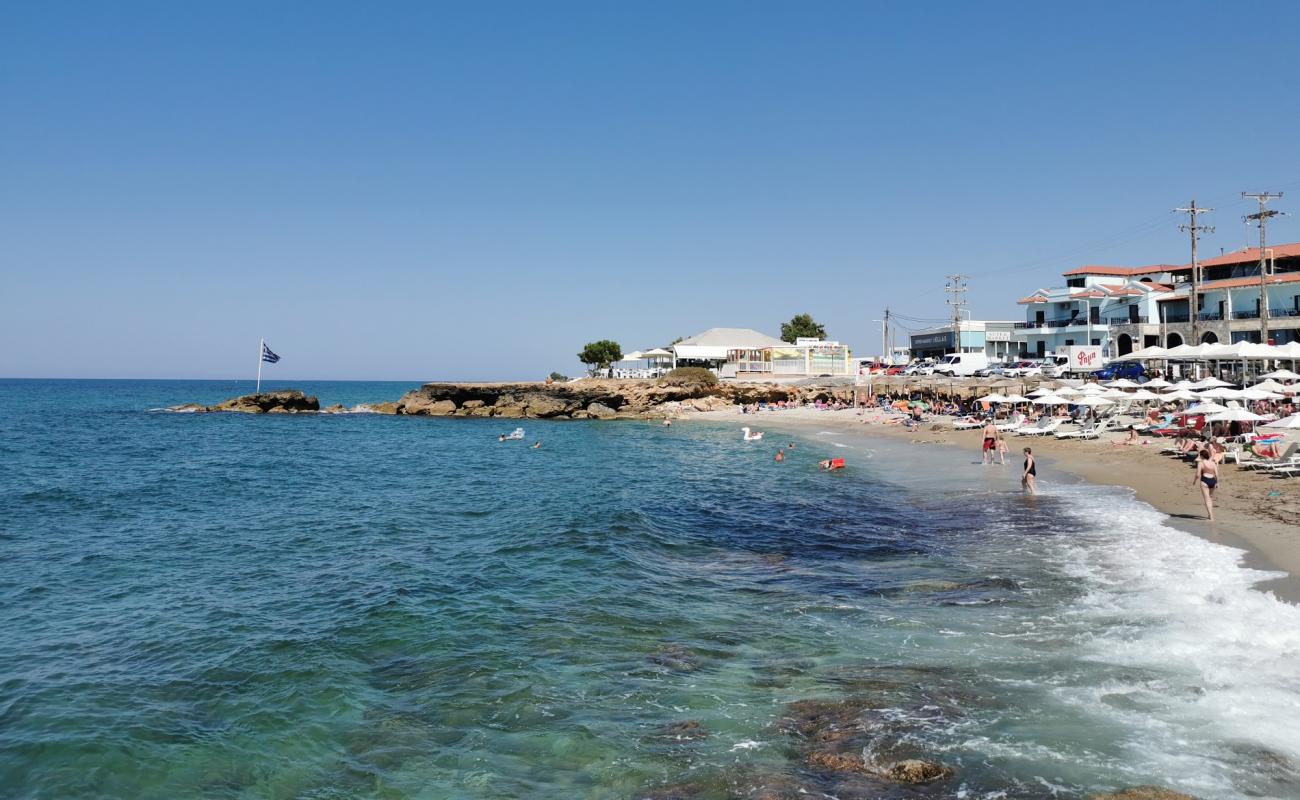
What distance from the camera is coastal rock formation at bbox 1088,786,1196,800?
19.7ft

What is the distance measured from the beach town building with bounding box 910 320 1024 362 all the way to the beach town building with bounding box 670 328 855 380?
11.3 metres

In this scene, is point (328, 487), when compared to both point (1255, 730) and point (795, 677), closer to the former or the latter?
point (795, 677)

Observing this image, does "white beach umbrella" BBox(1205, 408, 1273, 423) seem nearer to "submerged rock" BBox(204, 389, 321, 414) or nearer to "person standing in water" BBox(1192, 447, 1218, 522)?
"person standing in water" BBox(1192, 447, 1218, 522)

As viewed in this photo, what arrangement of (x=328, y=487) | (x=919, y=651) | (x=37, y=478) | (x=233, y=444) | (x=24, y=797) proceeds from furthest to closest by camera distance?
(x=233, y=444) → (x=37, y=478) → (x=328, y=487) → (x=919, y=651) → (x=24, y=797)

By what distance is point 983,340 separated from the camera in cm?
7344

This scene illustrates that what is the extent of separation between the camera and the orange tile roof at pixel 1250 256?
5006 cm

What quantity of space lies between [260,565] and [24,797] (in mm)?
9146

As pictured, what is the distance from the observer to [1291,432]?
25.7 meters

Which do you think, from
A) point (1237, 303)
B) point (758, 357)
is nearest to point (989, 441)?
point (1237, 303)

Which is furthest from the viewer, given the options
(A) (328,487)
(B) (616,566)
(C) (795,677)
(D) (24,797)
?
(A) (328,487)

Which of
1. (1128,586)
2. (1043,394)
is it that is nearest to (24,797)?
(1128,586)

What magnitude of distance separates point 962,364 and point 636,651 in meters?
60.8

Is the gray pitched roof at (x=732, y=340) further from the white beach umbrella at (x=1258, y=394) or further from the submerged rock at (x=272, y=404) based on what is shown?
the white beach umbrella at (x=1258, y=394)

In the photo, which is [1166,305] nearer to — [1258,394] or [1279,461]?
[1258,394]
